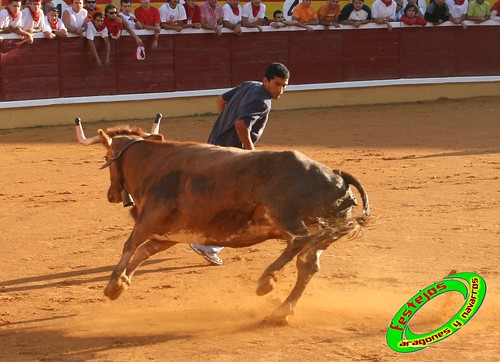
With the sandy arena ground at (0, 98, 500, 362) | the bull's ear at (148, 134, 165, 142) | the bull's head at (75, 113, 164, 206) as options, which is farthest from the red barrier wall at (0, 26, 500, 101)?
the bull's ear at (148, 134, 165, 142)

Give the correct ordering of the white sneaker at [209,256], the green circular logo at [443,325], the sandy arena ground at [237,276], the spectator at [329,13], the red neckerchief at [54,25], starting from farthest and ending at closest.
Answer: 1. the spectator at [329,13]
2. the red neckerchief at [54,25]
3. the white sneaker at [209,256]
4. the sandy arena ground at [237,276]
5. the green circular logo at [443,325]

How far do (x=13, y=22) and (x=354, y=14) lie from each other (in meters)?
5.34

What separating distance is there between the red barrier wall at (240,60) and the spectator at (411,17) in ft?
0.52

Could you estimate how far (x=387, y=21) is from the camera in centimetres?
1558

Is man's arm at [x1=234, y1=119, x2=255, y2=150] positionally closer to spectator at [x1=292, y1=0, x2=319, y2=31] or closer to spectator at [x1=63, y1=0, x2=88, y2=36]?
spectator at [x1=63, y1=0, x2=88, y2=36]

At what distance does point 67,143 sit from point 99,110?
191 centimetres

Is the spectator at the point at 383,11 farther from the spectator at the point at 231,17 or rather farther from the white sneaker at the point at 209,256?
the white sneaker at the point at 209,256

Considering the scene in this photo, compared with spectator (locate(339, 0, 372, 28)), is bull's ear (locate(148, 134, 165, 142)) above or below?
below

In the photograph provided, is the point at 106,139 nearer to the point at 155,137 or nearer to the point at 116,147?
the point at 116,147

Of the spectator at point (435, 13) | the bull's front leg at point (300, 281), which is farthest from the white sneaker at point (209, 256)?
the spectator at point (435, 13)

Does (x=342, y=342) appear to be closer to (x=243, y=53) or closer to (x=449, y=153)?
(x=449, y=153)

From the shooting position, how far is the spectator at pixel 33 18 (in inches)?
481

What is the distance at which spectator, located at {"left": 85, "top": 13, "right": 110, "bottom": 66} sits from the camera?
12953 millimetres

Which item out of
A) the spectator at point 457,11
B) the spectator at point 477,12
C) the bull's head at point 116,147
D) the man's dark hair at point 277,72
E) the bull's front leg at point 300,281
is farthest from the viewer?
the spectator at point 477,12
